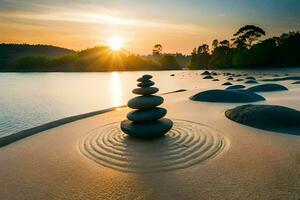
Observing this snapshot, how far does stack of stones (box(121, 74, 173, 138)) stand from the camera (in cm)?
925

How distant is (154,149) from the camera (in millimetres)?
8227

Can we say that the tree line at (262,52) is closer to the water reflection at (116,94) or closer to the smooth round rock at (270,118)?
the water reflection at (116,94)

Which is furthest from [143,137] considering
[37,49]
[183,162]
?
[37,49]

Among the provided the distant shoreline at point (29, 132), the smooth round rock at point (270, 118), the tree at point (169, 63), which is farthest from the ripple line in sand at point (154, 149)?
the tree at point (169, 63)

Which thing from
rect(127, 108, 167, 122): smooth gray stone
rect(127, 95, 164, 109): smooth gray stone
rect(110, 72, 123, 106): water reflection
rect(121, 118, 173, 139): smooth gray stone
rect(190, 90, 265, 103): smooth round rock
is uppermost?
rect(127, 95, 164, 109): smooth gray stone

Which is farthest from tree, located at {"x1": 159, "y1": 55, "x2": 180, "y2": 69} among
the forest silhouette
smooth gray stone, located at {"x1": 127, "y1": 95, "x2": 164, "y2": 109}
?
smooth gray stone, located at {"x1": 127, "y1": 95, "x2": 164, "y2": 109}

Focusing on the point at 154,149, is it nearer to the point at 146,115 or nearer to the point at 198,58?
the point at 146,115

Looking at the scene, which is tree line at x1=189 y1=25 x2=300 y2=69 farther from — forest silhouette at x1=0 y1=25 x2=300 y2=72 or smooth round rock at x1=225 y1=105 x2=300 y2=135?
smooth round rock at x1=225 y1=105 x2=300 y2=135

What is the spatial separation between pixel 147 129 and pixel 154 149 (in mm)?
1180

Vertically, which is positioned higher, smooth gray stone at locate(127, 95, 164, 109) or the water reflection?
smooth gray stone at locate(127, 95, 164, 109)

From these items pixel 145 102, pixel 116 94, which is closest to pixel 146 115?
pixel 145 102

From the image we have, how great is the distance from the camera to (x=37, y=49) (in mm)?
162500

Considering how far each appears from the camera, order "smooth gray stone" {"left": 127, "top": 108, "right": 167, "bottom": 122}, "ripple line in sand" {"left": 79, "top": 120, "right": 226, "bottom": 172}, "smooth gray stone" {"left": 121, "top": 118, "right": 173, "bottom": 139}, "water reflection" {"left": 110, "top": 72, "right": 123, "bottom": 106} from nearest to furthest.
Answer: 1. "ripple line in sand" {"left": 79, "top": 120, "right": 226, "bottom": 172}
2. "smooth gray stone" {"left": 121, "top": 118, "right": 173, "bottom": 139}
3. "smooth gray stone" {"left": 127, "top": 108, "right": 167, "bottom": 122}
4. "water reflection" {"left": 110, "top": 72, "right": 123, "bottom": 106}

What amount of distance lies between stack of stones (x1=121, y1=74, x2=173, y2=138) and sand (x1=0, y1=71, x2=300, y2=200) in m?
0.38
